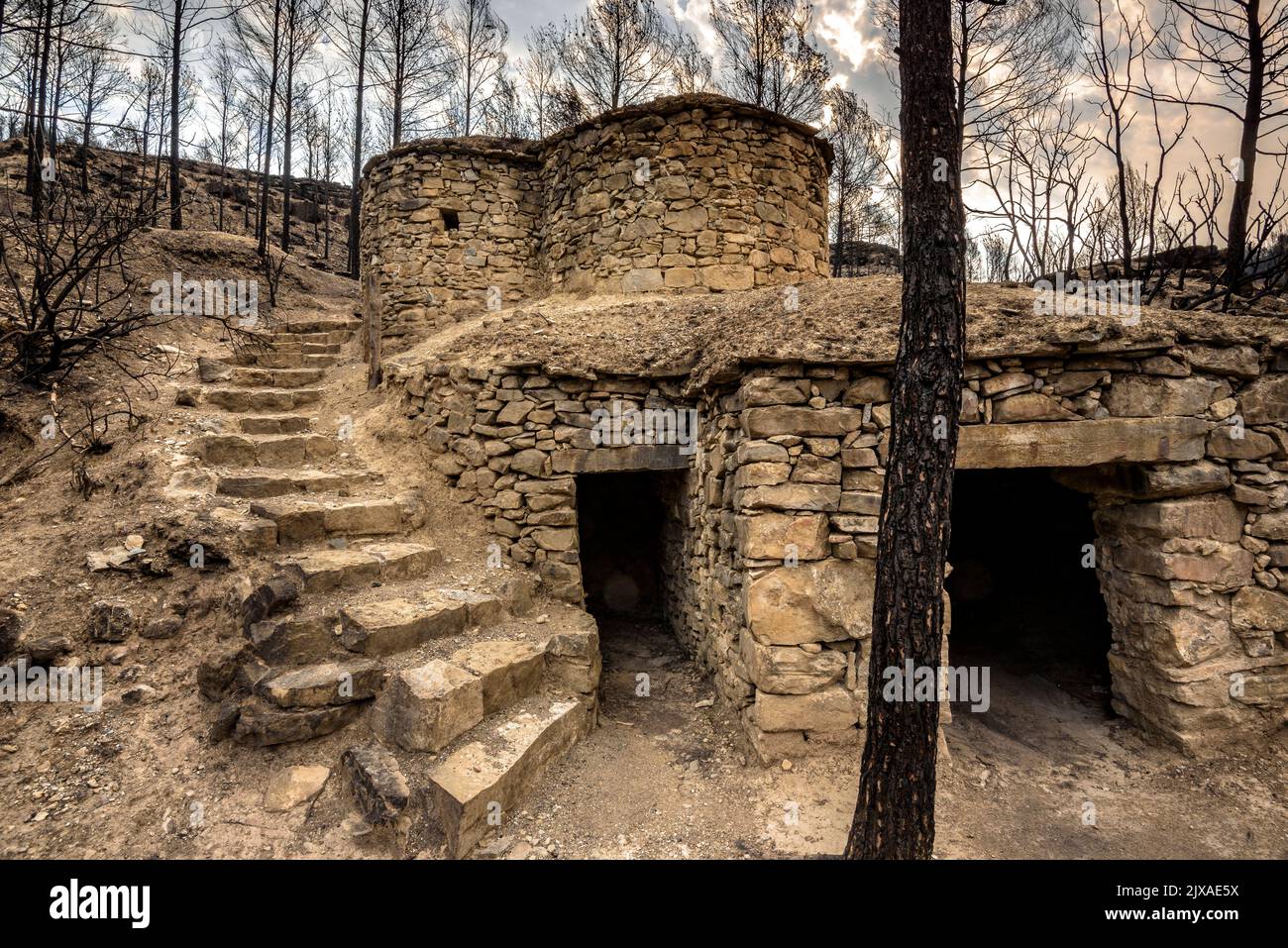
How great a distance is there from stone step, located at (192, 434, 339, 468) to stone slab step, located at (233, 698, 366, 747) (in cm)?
297

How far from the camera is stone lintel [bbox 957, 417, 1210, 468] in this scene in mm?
3736

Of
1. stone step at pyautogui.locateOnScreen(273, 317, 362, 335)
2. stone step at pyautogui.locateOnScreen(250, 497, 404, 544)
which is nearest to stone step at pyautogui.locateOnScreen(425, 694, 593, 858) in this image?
stone step at pyautogui.locateOnScreen(250, 497, 404, 544)

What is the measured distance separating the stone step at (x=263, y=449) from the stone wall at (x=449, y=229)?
346 cm

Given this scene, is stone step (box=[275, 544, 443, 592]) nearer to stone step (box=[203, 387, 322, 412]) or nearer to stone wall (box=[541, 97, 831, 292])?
stone step (box=[203, 387, 322, 412])

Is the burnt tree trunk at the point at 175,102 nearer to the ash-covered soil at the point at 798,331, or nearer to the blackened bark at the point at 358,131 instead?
the blackened bark at the point at 358,131

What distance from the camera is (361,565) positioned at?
14.1ft

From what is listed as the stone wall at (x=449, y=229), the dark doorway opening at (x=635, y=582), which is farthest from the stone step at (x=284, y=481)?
the stone wall at (x=449, y=229)

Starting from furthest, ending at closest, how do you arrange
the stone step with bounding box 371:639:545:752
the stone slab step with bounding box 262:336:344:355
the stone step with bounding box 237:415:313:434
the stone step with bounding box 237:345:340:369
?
the stone slab step with bounding box 262:336:344:355 < the stone step with bounding box 237:345:340:369 < the stone step with bounding box 237:415:313:434 < the stone step with bounding box 371:639:545:752

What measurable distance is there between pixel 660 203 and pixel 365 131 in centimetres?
1409

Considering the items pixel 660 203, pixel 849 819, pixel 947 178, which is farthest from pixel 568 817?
pixel 660 203

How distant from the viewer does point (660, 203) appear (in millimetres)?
8039

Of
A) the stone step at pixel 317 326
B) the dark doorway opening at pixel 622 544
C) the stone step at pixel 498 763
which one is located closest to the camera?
the stone step at pixel 498 763

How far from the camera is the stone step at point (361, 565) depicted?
411 centimetres
